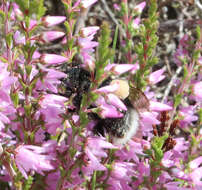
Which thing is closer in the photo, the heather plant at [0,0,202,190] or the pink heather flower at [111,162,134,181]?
the heather plant at [0,0,202,190]

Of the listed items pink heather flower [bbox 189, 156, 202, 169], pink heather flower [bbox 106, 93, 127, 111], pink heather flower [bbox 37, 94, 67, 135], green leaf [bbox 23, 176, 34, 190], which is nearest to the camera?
pink heather flower [bbox 106, 93, 127, 111]

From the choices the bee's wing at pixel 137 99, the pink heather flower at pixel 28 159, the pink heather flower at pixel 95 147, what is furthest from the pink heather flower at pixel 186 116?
the pink heather flower at pixel 28 159

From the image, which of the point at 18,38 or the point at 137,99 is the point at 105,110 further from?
the point at 18,38

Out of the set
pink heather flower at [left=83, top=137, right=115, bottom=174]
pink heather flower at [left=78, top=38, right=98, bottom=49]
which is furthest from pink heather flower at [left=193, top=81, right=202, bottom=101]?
pink heather flower at [left=83, top=137, right=115, bottom=174]

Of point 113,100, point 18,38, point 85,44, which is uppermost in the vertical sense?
point 18,38

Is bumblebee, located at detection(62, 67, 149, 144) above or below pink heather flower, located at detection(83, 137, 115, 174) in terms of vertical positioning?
above

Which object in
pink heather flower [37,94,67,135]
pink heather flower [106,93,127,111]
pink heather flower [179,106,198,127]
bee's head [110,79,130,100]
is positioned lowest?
pink heather flower [179,106,198,127]

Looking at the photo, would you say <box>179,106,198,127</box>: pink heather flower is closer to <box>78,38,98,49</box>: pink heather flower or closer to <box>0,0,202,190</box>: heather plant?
<box>0,0,202,190</box>: heather plant

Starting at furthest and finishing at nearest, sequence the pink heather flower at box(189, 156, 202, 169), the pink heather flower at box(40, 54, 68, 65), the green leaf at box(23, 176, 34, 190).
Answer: the pink heather flower at box(189, 156, 202, 169) → the green leaf at box(23, 176, 34, 190) → the pink heather flower at box(40, 54, 68, 65)

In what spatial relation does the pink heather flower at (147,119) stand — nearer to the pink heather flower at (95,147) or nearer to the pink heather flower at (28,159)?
the pink heather flower at (95,147)

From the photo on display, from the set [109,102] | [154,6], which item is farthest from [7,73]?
[154,6]

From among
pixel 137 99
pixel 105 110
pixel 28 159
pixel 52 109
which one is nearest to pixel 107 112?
pixel 105 110
